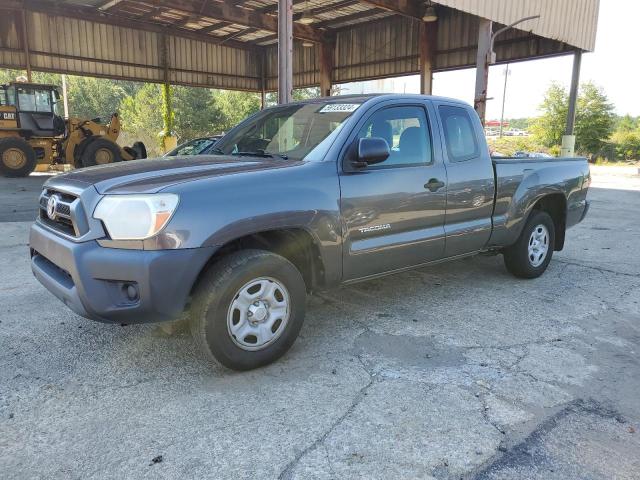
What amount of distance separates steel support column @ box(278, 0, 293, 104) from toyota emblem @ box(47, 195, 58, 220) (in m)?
7.15

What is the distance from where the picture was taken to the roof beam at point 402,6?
1485 centimetres

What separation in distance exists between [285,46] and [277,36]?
9.71m

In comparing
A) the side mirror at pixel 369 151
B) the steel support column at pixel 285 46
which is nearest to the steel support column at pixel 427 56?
the steel support column at pixel 285 46

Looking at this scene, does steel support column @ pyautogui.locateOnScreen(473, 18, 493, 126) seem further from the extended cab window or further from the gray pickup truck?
the extended cab window

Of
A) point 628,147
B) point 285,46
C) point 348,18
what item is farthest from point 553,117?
point 285,46

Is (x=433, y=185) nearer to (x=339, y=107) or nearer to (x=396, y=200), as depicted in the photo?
(x=396, y=200)

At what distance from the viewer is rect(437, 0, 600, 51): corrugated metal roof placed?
44.2 ft

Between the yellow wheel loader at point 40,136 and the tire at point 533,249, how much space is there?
1434cm

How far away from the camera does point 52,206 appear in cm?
320

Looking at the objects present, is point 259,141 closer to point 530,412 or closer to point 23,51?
point 530,412

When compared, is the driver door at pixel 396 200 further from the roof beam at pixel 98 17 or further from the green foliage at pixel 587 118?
the green foliage at pixel 587 118

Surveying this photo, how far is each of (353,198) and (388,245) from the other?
20.5 inches

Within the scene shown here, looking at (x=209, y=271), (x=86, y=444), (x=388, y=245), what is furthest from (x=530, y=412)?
(x=86, y=444)

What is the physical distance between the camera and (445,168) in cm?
414
